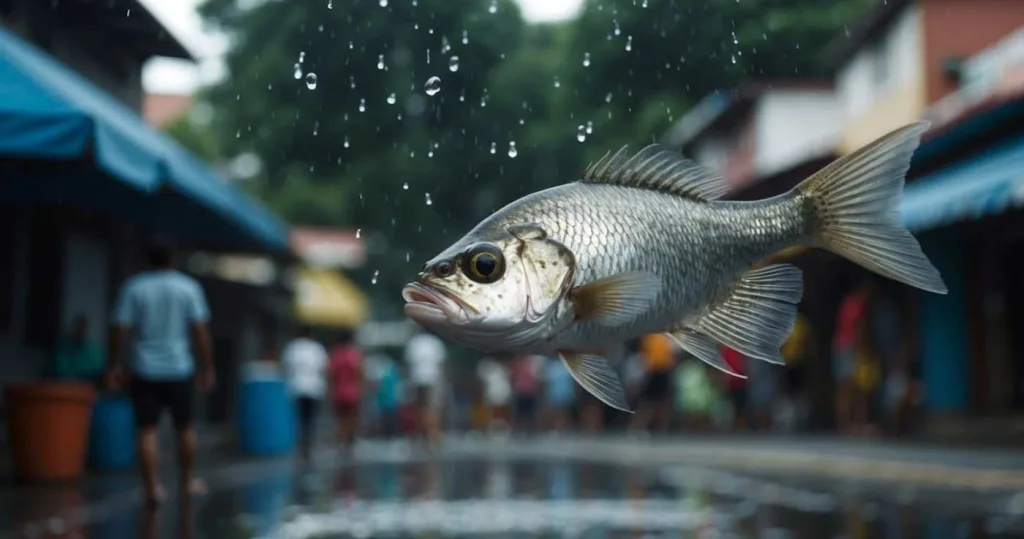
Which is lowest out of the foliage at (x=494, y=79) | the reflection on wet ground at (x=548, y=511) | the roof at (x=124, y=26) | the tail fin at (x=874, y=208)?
the reflection on wet ground at (x=548, y=511)

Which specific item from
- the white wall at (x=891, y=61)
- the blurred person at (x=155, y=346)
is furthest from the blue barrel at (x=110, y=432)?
the white wall at (x=891, y=61)

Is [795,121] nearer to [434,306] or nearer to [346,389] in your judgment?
[346,389]

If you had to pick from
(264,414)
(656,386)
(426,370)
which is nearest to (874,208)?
(426,370)

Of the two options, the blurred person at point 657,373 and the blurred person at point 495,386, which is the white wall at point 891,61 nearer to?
the blurred person at point 657,373

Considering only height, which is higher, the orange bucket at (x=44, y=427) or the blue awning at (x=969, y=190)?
the blue awning at (x=969, y=190)

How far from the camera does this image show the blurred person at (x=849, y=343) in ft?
44.2

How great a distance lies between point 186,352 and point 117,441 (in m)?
5.54

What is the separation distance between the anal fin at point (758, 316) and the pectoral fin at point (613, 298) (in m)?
0.31

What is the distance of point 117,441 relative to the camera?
1470 cm

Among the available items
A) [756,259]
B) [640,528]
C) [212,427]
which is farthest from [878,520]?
[212,427]

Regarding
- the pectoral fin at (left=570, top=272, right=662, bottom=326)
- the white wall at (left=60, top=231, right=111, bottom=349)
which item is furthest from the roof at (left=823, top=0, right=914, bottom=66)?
the pectoral fin at (left=570, top=272, right=662, bottom=326)

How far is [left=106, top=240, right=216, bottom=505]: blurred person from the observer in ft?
31.0

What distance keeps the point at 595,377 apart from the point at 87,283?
50.2 ft

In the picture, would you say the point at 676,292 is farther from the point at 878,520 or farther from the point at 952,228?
the point at 952,228
